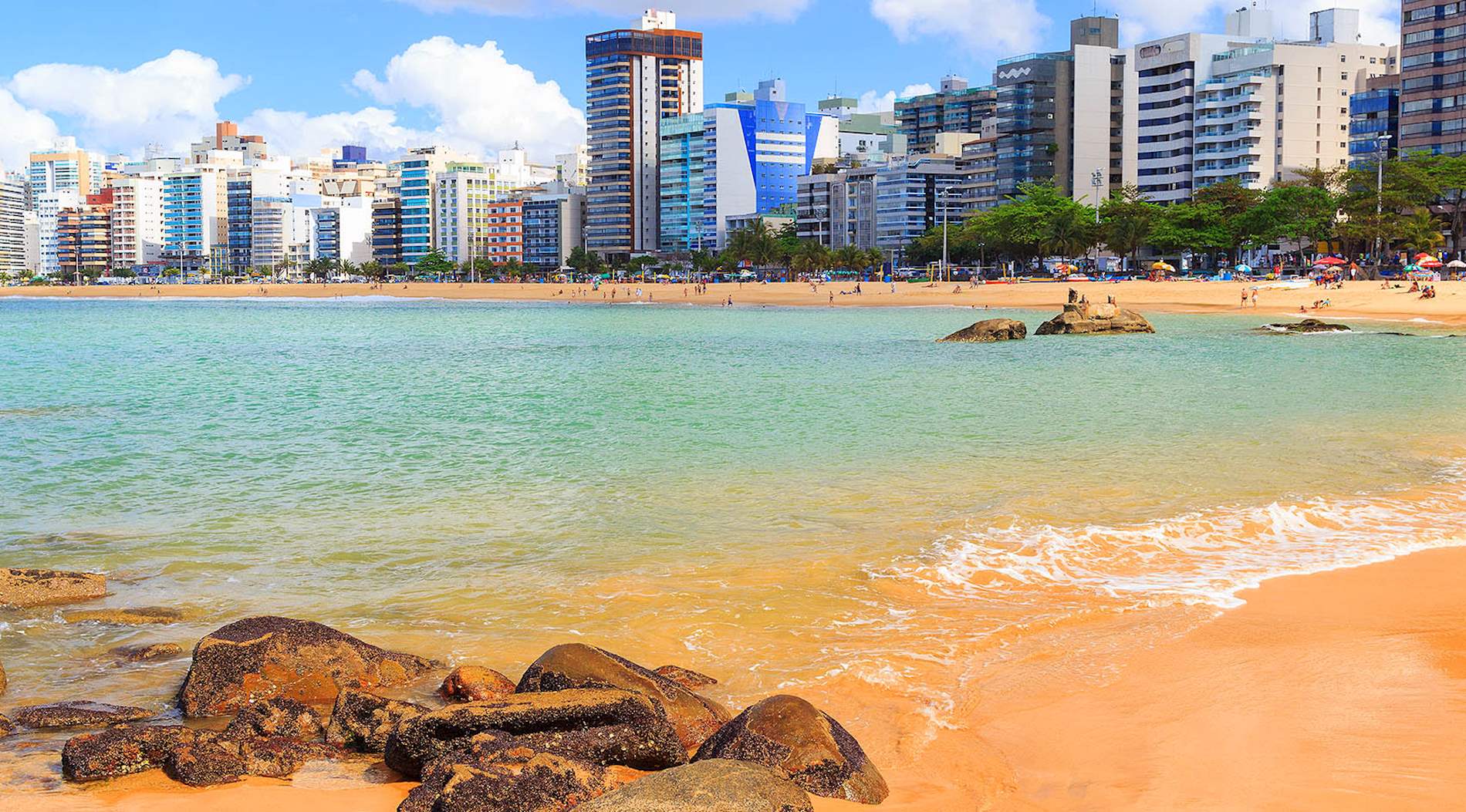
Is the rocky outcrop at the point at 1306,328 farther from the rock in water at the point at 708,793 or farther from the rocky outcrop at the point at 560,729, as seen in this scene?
the rock in water at the point at 708,793

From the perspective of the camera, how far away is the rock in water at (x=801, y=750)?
5930mm

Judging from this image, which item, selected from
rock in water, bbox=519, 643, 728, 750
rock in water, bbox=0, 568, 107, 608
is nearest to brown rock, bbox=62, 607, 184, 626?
rock in water, bbox=0, 568, 107, 608

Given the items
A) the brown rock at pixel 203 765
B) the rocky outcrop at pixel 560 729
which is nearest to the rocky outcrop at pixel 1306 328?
the rocky outcrop at pixel 560 729

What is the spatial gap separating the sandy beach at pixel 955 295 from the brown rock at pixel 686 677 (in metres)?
60.8

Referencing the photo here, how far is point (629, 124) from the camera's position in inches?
7525

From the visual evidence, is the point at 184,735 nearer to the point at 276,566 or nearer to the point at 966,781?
Result: the point at 966,781

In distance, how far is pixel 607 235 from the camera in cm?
19138

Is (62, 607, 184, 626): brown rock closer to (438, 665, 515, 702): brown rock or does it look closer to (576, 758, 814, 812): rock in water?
(438, 665, 515, 702): brown rock

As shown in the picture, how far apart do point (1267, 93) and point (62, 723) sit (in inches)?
5248

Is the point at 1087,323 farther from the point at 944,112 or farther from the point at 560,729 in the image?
the point at 944,112

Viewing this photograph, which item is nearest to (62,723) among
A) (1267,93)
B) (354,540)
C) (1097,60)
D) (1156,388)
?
(354,540)

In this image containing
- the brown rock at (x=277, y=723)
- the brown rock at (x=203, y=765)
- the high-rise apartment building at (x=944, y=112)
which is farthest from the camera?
the high-rise apartment building at (x=944, y=112)

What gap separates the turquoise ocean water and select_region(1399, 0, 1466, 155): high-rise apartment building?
3289 inches

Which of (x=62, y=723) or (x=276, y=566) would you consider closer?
(x=62, y=723)
